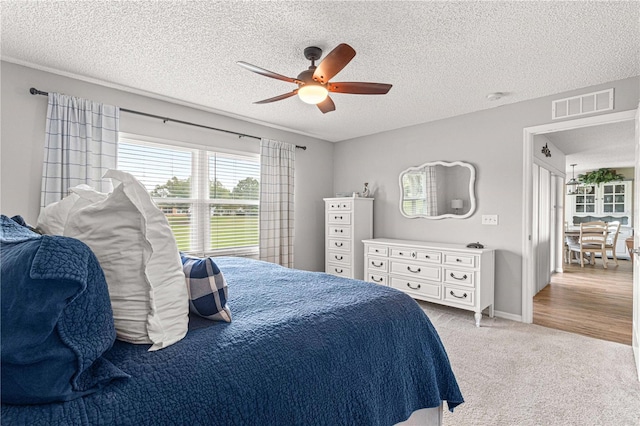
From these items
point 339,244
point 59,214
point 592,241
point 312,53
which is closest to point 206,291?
point 59,214

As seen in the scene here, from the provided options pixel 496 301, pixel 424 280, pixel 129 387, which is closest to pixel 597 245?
pixel 496 301

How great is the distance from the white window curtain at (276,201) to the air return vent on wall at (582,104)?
10.4 ft

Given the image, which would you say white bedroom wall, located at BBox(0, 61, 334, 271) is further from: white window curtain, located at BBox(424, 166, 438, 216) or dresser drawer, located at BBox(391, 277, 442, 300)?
white window curtain, located at BBox(424, 166, 438, 216)

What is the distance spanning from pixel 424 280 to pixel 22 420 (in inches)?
146

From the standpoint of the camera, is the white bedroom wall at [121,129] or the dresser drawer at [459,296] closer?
the white bedroom wall at [121,129]

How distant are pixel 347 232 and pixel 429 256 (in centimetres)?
128

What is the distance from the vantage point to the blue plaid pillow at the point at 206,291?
1.19m

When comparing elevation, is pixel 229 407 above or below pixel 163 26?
below

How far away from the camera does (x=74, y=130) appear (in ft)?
9.65

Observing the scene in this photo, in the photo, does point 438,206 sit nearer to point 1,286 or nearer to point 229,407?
point 229,407

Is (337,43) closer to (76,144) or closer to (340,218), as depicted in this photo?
(76,144)

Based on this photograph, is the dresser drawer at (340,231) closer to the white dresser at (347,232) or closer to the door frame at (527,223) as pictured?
the white dresser at (347,232)

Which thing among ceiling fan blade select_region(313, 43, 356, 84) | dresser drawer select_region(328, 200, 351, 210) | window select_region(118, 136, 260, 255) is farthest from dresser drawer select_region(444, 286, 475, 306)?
ceiling fan blade select_region(313, 43, 356, 84)

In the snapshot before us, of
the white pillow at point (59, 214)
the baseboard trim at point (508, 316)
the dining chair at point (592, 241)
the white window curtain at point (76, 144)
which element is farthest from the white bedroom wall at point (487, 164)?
the dining chair at point (592, 241)
